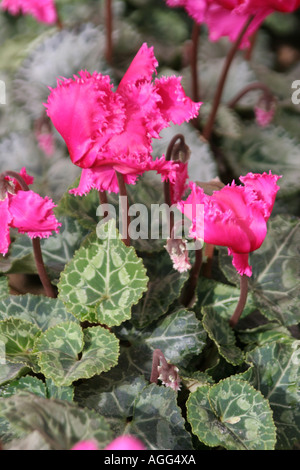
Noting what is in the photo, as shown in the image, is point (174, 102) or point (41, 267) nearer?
point (174, 102)

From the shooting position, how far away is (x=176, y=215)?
969 millimetres

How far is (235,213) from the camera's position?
26.6 inches

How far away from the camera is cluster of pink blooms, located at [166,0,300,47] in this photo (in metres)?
0.93

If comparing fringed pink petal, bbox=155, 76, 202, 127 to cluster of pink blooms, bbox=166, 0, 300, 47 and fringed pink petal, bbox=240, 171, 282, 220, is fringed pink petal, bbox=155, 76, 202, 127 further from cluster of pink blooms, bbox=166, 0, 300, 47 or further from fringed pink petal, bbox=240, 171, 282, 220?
cluster of pink blooms, bbox=166, 0, 300, 47

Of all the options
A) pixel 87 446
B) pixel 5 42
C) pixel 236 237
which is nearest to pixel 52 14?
pixel 5 42

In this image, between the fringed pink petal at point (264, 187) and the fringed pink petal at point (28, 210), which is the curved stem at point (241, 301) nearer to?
the fringed pink petal at point (264, 187)

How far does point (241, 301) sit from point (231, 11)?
52cm

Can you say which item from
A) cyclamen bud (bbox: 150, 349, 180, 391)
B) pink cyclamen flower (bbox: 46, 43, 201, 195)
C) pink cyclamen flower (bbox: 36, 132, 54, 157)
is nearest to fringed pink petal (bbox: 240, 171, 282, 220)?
pink cyclamen flower (bbox: 46, 43, 201, 195)

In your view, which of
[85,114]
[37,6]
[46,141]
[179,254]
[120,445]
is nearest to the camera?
[120,445]

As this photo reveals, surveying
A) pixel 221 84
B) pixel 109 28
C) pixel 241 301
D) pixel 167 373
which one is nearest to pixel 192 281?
pixel 241 301

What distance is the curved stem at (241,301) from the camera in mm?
792

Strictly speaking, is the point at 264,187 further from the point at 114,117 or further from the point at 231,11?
the point at 231,11

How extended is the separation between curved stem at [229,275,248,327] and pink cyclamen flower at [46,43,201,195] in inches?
8.0

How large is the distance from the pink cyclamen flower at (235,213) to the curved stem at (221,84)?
0.45m
